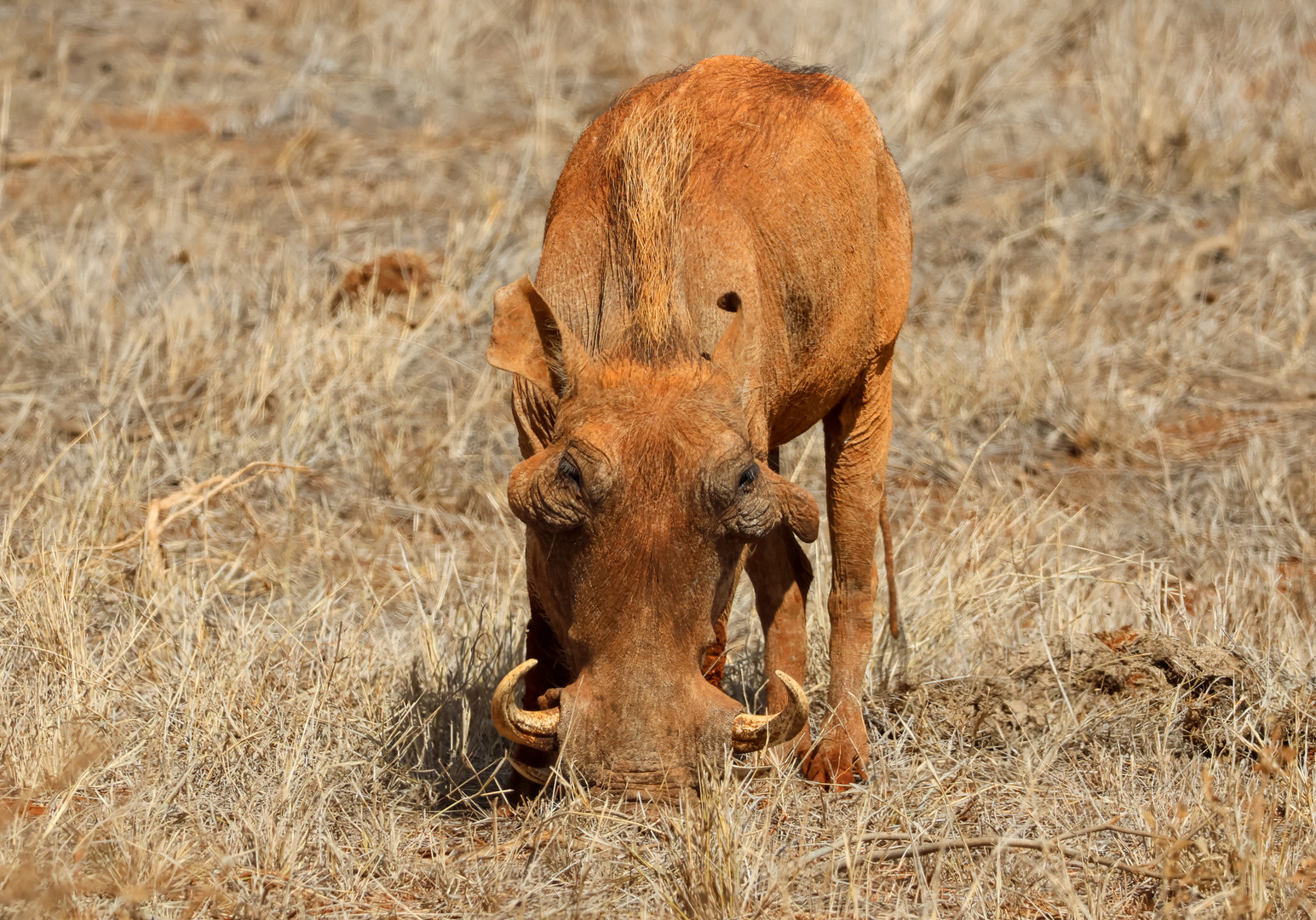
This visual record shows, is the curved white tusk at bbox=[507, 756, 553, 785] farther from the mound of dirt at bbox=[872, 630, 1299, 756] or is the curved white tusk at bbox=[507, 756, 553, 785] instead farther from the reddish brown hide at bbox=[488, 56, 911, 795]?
the mound of dirt at bbox=[872, 630, 1299, 756]

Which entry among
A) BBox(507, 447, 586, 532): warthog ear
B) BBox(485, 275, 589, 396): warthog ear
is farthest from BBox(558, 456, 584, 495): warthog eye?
BBox(485, 275, 589, 396): warthog ear

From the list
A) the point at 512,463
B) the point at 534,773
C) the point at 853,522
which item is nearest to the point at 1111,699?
the point at 853,522

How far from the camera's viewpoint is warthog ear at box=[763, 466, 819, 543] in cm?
301

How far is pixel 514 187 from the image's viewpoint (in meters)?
7.87

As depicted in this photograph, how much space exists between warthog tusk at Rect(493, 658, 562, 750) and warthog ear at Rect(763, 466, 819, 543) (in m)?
0.60

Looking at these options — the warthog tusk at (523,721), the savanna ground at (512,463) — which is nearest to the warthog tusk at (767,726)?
the savanna ground at (512,463)

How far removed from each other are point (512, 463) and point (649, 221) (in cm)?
289

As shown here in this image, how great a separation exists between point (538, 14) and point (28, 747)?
805 centimetres

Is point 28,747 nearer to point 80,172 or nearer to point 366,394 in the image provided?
point 366,394

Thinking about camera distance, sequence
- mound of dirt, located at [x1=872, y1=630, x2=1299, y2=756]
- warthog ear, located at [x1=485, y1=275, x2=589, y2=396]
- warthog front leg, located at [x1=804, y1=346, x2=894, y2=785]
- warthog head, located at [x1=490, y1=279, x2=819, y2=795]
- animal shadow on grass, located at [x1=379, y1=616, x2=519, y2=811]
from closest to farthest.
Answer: warthog head, located at [x1=490, y1=279, x2=819, y2=795] < warthog ear, located at [x1=485, y1=275, x2=589, y2=396] < animal shadow on grass, located at [x1=379, y1=616, x2=519, y2=811] < mound of dirt, located at [x1=872, y1=630, x2=1299, y2=756] < warthog front leg, located at [x1=804, y1=346, x2=894, y2=785]

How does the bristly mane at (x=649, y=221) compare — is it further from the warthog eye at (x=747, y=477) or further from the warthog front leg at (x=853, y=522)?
the warthog front leg at (x=853, y=522)

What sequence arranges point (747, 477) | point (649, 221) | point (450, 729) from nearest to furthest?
point (747, 477) < point (649, 221) < point (450, 729)

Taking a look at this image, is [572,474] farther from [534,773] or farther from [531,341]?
[534,773]

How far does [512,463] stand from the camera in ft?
19.5
